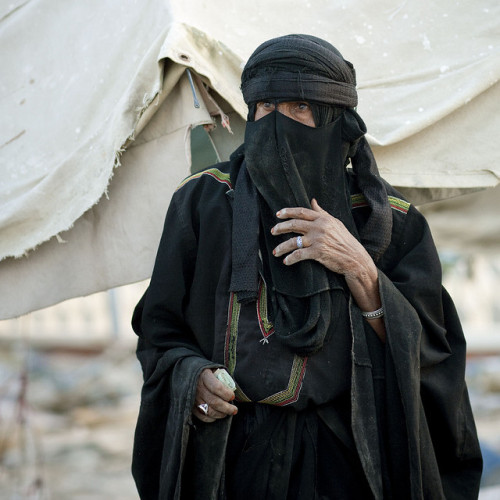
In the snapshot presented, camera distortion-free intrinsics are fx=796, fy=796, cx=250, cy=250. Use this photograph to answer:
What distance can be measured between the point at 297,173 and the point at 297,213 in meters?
0.12

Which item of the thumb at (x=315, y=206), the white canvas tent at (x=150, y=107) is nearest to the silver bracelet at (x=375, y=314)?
the thumb at (x=315, y=206)

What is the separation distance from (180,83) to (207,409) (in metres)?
1.06

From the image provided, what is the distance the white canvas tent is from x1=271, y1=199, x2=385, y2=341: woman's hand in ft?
1.75

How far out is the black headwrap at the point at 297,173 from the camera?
2.21m

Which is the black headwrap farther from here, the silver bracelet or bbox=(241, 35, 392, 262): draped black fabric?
the silver bracelet

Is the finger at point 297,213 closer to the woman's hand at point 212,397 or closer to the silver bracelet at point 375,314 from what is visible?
the silver bracelet at point 375,314

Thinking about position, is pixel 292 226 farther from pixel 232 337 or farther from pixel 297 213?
pixel 232 337

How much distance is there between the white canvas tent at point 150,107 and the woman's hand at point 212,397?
0.66 metres

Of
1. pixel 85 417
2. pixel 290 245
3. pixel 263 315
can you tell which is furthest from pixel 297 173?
pixel 85 417

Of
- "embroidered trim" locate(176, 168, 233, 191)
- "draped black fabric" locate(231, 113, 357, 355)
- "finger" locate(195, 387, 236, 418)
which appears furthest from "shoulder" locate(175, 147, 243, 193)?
"finger" locate(195, 387, 236, 418)

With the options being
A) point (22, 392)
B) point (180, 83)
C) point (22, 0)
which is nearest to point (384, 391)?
point (180, 83)

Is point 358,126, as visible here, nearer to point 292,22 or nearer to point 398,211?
point 398,211

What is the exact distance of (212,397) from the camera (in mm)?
2189

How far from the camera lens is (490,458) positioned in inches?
245
